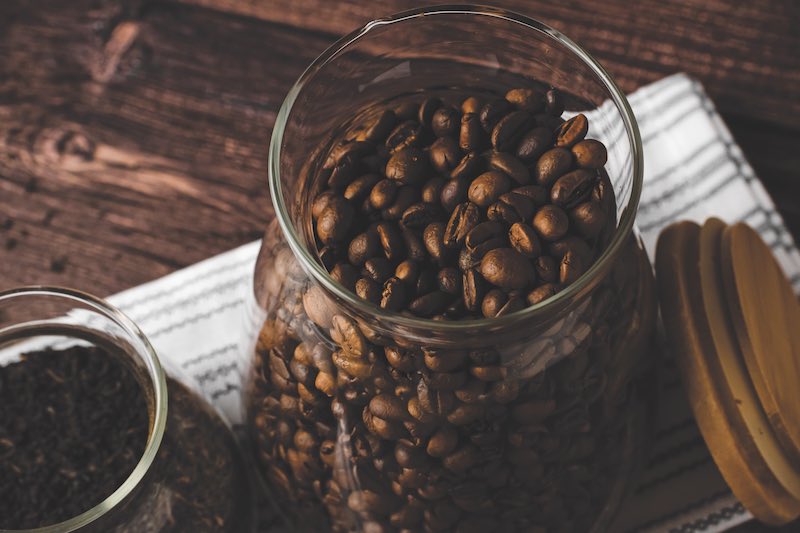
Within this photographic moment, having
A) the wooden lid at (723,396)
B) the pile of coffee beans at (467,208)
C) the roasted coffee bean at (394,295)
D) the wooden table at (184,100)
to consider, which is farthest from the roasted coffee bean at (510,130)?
the wooden table at (184,100)

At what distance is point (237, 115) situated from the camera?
0.98 metres

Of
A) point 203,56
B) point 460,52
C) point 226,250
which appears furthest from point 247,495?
point 203,56

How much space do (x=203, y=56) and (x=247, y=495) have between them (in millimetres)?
495

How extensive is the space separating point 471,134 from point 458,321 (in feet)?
0.44

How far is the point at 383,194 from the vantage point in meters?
0.53

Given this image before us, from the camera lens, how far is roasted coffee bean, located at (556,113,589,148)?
0.54 meters

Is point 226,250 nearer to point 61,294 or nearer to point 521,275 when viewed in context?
point 61,294

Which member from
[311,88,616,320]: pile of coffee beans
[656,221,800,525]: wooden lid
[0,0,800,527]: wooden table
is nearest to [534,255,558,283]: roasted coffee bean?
[311,88,616,320]: pile of coffee beans

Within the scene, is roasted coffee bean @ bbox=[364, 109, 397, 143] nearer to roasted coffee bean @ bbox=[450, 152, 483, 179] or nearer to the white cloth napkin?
roasted coffee bean @ bbox=[450, 152, 483, 179]

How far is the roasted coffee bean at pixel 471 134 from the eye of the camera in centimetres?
55

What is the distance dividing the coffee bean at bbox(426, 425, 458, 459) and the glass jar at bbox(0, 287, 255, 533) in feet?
0.56

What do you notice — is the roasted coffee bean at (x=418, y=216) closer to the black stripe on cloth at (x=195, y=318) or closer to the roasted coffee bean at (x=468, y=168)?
the roasted coffee bean at (x=468, y=168)

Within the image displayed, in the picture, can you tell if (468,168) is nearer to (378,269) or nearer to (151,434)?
(378,269)

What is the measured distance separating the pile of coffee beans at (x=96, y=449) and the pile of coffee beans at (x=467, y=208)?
0.21m
